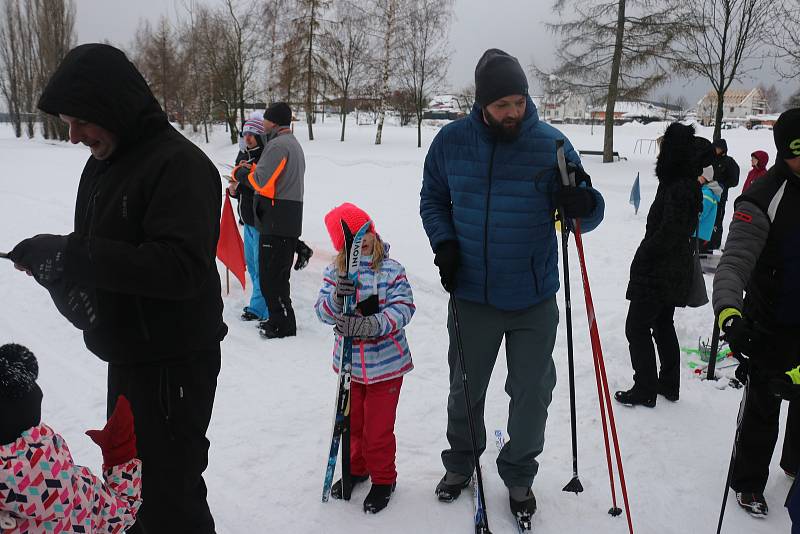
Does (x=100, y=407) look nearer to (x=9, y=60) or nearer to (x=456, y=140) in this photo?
(x=456, y=140)

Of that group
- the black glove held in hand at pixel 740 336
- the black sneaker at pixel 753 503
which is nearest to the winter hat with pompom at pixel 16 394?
the black glove held in hand at pixel 740 336

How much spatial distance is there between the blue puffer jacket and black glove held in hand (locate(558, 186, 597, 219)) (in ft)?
0.24

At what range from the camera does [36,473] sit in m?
1.57

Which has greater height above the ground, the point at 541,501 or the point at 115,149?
the point at 115,149

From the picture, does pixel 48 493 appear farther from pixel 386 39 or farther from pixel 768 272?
pixel 386 39

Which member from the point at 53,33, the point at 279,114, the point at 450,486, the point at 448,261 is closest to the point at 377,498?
the point at 450,486

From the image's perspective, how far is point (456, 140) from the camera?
9.49 ft

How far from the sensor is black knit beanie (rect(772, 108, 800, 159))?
2537 millimetres

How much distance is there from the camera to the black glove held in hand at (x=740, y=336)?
2432 millimetres

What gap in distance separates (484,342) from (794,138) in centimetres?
170

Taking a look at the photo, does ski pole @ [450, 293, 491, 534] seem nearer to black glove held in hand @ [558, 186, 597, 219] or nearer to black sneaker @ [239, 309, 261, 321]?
black glove held in hand @ [558, 186, 597, 219]

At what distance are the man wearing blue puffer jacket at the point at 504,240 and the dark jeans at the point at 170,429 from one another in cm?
131

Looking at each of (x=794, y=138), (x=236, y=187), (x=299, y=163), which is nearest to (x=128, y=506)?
(x=794, y=138)

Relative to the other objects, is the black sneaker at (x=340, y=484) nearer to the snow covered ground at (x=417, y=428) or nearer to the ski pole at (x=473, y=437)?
the snow covered ground at (x=417, y=428)
